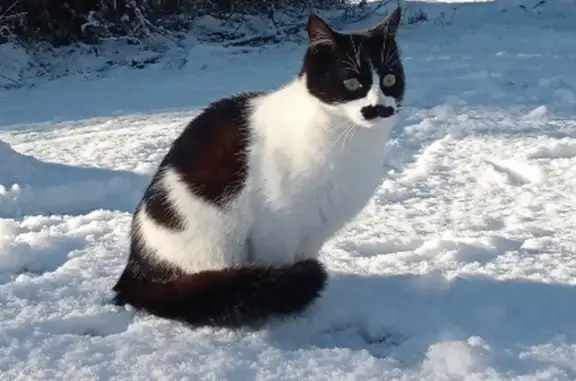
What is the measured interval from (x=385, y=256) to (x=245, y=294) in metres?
0.70

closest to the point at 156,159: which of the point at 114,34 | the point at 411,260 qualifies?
the point at 411,260

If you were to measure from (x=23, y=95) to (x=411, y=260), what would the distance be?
449 cm

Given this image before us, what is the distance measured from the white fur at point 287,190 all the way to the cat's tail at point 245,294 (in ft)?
0.46

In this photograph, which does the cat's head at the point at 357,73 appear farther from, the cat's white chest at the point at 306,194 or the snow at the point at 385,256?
the snow at the point at 385,256

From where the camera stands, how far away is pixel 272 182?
88.7 inches

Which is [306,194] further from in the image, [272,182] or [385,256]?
[385,256]

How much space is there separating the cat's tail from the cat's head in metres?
0.43

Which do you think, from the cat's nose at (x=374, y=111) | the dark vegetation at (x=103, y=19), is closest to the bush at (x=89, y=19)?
the dark vegetation at (x=103, y=19)

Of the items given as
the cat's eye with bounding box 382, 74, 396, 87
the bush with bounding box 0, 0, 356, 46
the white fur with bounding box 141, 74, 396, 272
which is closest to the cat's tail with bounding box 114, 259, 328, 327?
the white fur with bounding box 141, 74, 396, 272

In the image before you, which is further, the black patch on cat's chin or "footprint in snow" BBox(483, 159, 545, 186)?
"footprint in snow" BBox(483, 159, 545, 186)

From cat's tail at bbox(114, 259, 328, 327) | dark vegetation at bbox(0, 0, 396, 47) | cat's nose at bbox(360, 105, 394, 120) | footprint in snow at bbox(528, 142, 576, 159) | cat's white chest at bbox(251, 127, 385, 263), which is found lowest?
dark vegetation at bbox(0, 0, 396, 47)

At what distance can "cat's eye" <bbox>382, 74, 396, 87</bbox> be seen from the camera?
7.34 ft

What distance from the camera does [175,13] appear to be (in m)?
8.03

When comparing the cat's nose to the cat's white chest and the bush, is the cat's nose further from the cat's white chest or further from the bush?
the bush
